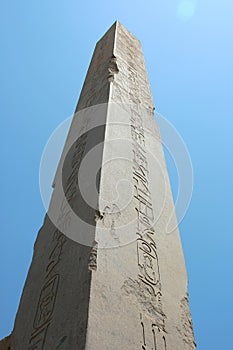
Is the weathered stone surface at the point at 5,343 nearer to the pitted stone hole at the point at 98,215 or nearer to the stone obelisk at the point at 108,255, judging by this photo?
the stone obelisk at the point at 108,255

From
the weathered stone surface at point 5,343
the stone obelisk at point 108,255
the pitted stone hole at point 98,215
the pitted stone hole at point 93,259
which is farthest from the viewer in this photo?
the weathered stone surface at point 5,343

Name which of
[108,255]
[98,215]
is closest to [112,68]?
[98,215]

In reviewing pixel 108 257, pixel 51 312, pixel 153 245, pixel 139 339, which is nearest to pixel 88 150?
pixel 153 245

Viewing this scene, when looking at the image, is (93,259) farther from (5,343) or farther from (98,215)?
(5,343)

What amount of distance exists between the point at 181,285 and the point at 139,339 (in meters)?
0.71

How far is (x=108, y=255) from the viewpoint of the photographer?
6.72ft

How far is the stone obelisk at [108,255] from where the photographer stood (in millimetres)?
1797

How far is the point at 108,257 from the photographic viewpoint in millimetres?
2037

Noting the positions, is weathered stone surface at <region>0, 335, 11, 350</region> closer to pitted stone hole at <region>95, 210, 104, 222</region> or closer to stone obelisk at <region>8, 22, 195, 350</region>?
stone obelisk at <region>8, 22, 195, 350</region>

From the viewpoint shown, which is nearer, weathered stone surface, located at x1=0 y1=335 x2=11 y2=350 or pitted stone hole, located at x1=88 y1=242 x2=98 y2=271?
pitted stone hole, located at x1=88 y1=242 x2=98 y2=271

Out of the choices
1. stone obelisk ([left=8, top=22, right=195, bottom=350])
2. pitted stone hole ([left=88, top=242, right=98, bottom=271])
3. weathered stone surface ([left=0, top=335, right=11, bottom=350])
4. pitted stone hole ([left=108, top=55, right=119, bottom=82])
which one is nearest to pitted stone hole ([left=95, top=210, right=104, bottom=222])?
stone obelisk ([left=8, top=22, right=195, bottom=350])

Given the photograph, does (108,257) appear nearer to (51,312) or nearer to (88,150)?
(51,312)

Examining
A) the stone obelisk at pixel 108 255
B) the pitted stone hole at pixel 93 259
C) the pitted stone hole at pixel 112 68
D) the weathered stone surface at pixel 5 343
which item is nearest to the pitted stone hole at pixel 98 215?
the stone obelisk at pixel 108 255

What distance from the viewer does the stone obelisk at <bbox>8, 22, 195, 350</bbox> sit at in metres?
1.80
